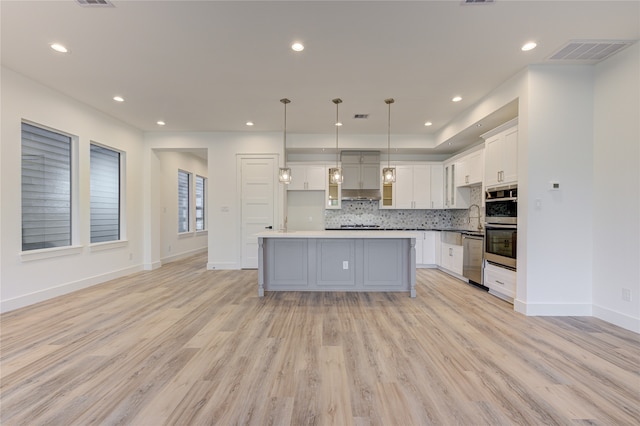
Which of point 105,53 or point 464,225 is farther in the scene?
point 464,225

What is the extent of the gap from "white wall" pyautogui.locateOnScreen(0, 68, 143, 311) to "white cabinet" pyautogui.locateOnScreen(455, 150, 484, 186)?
21.9ft

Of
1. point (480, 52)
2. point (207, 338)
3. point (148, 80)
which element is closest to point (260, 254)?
point (207, 338)

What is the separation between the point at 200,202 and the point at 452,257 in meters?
7.23

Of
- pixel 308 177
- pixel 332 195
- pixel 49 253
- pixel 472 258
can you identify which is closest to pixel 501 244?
pixel 472 258

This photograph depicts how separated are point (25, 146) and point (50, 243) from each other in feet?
4.53

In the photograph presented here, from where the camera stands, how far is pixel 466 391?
1.92 metres

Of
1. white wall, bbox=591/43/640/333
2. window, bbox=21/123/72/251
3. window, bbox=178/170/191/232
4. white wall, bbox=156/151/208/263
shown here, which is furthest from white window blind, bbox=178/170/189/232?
white wall, bbox=591/43/640/333

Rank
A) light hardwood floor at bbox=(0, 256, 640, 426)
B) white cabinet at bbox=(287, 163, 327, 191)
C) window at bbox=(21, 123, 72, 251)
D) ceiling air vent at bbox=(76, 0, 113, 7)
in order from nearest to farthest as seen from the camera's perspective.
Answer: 1. light hardwood floor at bbox=(0, 256, 640, 426)
2. ceiling air vent at bbox=(76, 0, 113, 7)
3. window at bbox=(21, 123, 72, 251)
4. white cabinet at bbox=(287, 163, 327, 191)

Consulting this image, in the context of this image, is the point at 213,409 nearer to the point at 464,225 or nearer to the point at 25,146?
the point at 25,146

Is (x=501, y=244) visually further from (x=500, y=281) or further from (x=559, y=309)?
(x=559, y=309)

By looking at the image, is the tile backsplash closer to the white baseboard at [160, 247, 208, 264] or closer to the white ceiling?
the white ceiling

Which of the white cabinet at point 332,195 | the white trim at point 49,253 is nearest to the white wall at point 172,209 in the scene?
the white trim at point 49,253

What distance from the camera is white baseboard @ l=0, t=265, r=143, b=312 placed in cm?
348

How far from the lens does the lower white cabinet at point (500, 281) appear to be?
3746 millimetres
